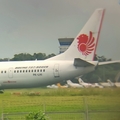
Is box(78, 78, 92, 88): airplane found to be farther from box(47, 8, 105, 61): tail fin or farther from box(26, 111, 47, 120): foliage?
box(26, 111, 47, 120): foliage

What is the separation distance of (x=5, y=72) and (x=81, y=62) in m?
1.12

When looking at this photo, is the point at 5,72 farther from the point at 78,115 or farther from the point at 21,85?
the point at 78,115

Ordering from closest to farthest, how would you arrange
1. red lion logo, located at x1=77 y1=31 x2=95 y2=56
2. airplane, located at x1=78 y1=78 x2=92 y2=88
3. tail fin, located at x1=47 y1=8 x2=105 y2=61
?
airplane, located at x1=78 y1=78 x2=92 y2=88, tail fin, located at x1=47 y1=8 x2=105 y2=61, red lion logo, located at x1=77 y1=31 x2=95 y2=56

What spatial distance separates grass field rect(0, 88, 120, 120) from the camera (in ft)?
15.6

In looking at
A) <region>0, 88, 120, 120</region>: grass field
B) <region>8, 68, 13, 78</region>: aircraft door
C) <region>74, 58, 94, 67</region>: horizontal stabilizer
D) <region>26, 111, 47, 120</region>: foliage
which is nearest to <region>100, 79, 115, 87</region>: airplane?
<region>0, 88, 120, 120</region>: grass field

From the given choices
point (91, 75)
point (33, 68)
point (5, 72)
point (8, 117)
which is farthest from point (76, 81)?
point (8, 117)

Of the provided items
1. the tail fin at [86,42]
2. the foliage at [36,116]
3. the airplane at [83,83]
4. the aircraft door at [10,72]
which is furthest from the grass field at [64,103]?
the tail fin at [86,42]

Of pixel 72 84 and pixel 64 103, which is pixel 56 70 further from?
pixel 64 103

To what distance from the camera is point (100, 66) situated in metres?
5.87

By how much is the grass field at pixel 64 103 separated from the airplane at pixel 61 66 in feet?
0.50

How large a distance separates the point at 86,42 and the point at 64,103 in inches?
50.4

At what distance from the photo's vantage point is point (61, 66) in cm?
600

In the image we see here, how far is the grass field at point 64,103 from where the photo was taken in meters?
4.76

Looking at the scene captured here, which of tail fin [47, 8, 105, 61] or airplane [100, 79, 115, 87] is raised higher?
tail fin [47, 8, 105, 61]
